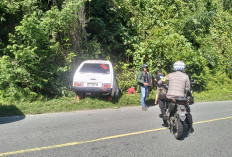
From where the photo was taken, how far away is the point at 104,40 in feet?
46.1

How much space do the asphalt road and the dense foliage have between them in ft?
9.56

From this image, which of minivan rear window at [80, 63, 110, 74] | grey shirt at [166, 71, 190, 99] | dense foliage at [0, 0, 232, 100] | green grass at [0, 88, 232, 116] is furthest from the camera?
minivan rear window at [80, 63, 110, 74]

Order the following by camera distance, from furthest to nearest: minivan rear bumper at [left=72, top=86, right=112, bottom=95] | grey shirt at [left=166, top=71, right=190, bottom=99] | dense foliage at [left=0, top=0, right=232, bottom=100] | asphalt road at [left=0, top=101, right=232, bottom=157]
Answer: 1. dense foliage at [left=0, top=0, right=232, bottom=100]
2. minivan rear bumper at [left=72, top=86, right=112, bottom=95]
3. grey shirt at [left=166, top=71, right=190, bottom=99]
4. asphalt road at [left=0, top=101, right=232, bottom=157]

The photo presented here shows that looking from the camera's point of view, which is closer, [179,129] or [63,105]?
[179,129]

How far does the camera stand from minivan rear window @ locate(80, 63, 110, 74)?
9.63 metres

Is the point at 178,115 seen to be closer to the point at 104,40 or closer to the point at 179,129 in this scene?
the point at 179,129

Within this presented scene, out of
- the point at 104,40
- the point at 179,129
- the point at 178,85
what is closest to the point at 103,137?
the point at 179,129

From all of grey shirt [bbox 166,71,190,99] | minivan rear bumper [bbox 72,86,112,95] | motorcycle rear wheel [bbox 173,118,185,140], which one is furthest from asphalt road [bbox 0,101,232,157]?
minivan rear bumper [bbox 72,86,112,95]

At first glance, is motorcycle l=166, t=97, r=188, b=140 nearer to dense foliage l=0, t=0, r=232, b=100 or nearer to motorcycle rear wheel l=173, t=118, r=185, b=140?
motorcycle rear wheel l=173, t=118, r=185, b=140

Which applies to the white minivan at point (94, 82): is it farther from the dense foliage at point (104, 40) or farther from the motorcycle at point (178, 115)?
the motorcycle at point (178, 115)

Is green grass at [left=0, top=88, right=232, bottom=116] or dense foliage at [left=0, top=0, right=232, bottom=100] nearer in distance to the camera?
green grass at [left=0, top=88, right=232, bottom=116]

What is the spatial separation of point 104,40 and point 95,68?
15.5ft

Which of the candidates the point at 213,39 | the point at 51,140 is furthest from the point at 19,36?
the point at 213,39

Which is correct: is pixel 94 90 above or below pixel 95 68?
below
